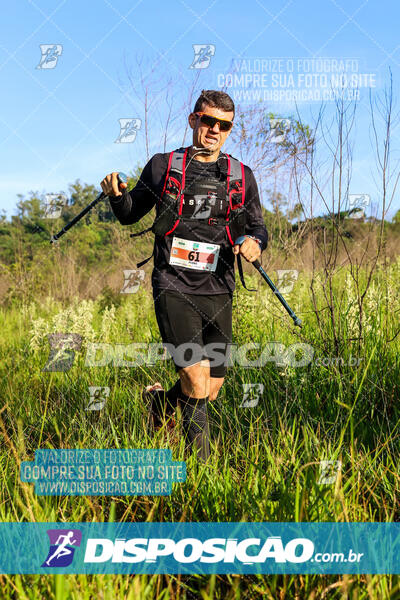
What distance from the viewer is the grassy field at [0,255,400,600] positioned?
5.97ft

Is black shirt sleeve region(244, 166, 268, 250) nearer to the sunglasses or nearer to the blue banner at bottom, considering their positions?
the sunglasses

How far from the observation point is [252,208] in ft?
11.4

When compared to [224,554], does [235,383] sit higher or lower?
higher

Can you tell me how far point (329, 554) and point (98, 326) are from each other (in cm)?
509

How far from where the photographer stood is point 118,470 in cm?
247

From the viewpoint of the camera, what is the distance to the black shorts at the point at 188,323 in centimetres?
309

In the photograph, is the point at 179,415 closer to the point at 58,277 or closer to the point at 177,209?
the point at 177,209

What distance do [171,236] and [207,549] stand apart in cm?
183

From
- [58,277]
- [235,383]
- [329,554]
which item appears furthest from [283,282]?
[58,277]

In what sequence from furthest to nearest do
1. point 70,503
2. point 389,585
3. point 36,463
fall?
1. point 36,463
2. point 70,503
3. point 389,585

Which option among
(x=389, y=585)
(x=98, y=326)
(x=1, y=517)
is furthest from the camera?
(x=98, y=326)
